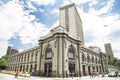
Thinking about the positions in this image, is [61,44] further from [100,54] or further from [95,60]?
[100,54]

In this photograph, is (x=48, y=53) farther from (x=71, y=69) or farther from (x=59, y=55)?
(x=71, y=69)

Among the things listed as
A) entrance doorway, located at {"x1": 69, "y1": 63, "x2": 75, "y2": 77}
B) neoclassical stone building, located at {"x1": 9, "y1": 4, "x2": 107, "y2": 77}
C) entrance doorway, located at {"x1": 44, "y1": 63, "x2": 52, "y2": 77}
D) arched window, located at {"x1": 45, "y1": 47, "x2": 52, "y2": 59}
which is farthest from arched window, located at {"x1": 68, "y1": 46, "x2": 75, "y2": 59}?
entrance doorway, located at {"x1": 44, "y1": 63, "x2": 52, "y2": 77}

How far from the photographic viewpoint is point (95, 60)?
157ft

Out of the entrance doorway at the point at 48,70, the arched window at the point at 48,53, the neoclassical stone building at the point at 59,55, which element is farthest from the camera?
the arched window at the point at 48,53

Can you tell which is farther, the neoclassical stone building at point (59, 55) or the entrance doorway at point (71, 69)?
the entrance doorway at point (71, 69)

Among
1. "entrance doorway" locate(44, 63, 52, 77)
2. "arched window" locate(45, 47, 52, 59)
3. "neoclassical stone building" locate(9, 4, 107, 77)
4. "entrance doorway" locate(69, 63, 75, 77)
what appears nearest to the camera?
"neoclassical stone building" locate(9, 4, 107, 77)

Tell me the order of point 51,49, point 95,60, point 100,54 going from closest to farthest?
point 51,49 < point 95,60 < point 100,54

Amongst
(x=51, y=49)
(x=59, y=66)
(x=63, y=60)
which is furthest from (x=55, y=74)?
(x=51, y=49)

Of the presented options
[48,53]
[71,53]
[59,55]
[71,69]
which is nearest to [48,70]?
[48,53]

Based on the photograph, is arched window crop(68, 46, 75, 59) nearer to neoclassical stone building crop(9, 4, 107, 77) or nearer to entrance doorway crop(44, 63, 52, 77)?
neoclassical stone building crop(9, 4, 107, 77)

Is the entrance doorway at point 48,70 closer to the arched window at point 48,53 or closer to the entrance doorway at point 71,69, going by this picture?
the arched window at point 48,53

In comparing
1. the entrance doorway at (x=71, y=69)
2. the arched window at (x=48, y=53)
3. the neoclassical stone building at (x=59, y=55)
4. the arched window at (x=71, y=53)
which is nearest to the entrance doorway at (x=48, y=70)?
the neoclassical stone building at (x=59, y=55)


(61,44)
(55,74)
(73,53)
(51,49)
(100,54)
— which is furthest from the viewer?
(100,54)

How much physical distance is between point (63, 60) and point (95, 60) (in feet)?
90.7
